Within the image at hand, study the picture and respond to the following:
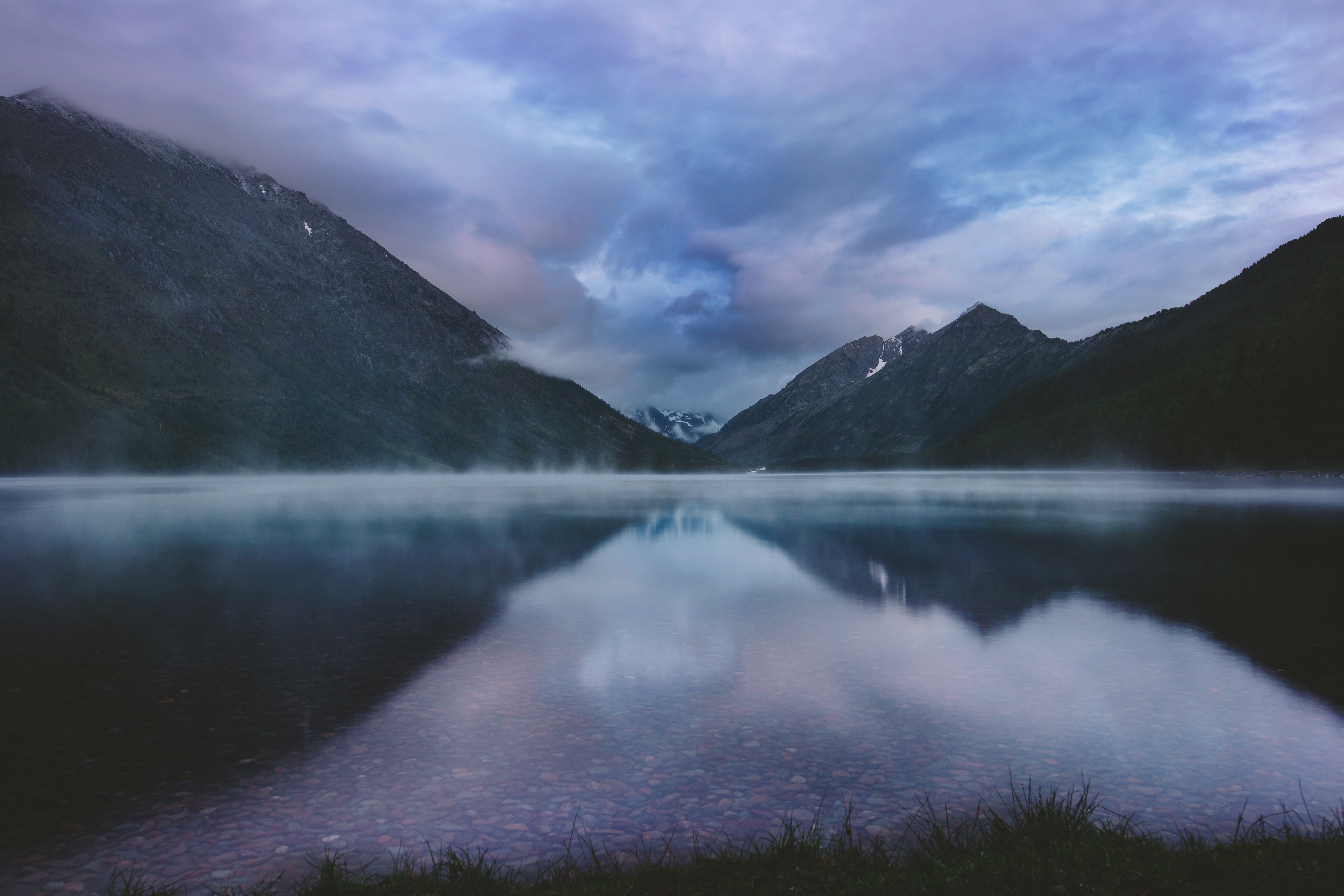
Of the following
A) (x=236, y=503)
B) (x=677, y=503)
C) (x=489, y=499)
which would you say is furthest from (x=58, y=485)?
(x=677, y=503)

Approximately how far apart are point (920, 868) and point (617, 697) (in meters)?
7.38

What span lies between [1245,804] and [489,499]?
96.8m

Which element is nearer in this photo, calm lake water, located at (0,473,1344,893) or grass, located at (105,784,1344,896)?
grass, located at (105,784,1344,896)

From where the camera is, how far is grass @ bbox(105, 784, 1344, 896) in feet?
23.2

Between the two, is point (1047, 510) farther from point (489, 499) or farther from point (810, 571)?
point (489, 499)

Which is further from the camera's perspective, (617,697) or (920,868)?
(617,697)

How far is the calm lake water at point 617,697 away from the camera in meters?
9.02

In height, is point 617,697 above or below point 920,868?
below

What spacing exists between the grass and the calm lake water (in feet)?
1.49

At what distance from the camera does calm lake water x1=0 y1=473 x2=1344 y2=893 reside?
9.02 metres

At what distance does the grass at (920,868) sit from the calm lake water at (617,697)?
0.45 meters

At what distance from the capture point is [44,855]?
811cm

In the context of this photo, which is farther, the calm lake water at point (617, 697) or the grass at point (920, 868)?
the calm lake water at point (617, 697)

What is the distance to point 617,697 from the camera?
1398 cm
